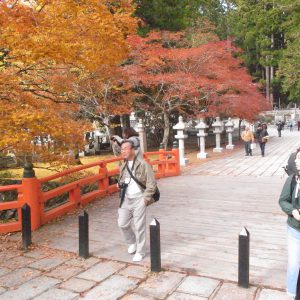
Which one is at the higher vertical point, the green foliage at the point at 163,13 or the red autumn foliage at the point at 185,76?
the green foliage at the point at 163,13

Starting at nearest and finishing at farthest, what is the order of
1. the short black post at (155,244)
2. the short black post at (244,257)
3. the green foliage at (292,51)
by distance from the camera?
1. the short black post at (244,257)
2. the short black post at (155,244)
3. the green foliage at (292,51)

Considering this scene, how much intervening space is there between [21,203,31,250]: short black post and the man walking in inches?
65.2

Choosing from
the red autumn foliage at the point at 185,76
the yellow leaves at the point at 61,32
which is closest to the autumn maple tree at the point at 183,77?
the red autumn foliage at the point at 185,76

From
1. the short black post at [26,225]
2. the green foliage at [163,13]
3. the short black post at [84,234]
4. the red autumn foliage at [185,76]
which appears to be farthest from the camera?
the green foliage at [163,13]

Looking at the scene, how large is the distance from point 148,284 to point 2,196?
19.7ft

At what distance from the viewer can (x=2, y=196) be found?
9000mm

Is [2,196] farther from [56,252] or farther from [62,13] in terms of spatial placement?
[62,13]

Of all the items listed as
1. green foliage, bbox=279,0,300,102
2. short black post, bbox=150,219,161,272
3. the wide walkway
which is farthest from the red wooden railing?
green foliage, bbox=279,0,300,102

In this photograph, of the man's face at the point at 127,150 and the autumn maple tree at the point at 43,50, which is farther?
the autumn maple tree at the point at 43,50

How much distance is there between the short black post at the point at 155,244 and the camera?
178 inches

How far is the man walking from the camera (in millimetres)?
4881

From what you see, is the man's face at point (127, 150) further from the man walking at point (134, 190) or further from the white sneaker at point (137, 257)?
the white sneaker at point (137, 257)

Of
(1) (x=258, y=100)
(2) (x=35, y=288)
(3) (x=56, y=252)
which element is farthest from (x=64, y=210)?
(1) (x=258, y=100)

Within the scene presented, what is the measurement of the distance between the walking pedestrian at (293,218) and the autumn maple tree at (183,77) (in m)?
13.6
